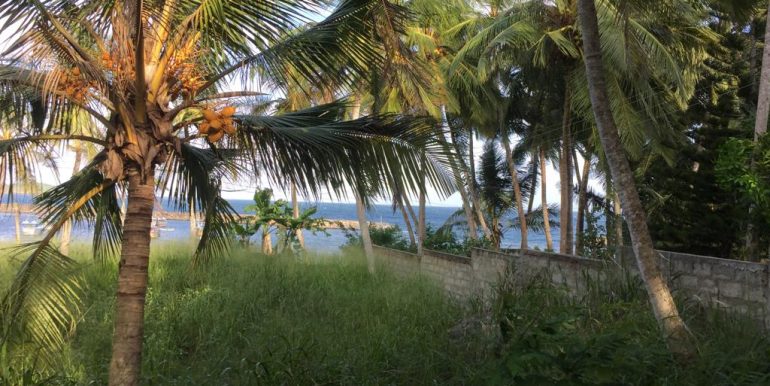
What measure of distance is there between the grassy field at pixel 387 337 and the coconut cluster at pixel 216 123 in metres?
2.06

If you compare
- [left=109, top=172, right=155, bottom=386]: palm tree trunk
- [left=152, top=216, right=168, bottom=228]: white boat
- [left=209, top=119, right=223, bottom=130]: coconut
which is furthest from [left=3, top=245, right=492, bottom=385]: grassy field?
[left=209, top=119, right=223, bottom=130]: coconut

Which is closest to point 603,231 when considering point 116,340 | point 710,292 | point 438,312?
point 438,312

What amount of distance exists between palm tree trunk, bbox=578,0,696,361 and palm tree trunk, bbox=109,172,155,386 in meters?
3.74

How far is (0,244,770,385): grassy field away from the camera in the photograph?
3771mm

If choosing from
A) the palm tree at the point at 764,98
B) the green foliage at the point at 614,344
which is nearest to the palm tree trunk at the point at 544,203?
the palm tree at the point at 764,98

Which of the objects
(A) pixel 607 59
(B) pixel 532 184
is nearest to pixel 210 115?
(A) pixel 607 59

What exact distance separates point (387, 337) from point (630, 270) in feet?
9.77

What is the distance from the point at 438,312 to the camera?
29.8ft

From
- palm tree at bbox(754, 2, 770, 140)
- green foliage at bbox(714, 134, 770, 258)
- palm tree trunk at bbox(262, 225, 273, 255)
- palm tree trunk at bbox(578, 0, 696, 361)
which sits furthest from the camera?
palm tree trunk at bbox(262, 225, 273, 255)

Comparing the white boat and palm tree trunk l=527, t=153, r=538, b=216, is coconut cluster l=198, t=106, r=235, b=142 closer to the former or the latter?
the white boat

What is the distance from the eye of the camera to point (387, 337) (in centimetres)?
732

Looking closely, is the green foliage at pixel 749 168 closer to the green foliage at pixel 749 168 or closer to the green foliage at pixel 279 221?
the green foliage at pixel 749 168

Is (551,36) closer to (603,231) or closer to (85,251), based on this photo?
(603,231)

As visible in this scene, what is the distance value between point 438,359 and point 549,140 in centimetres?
1394
